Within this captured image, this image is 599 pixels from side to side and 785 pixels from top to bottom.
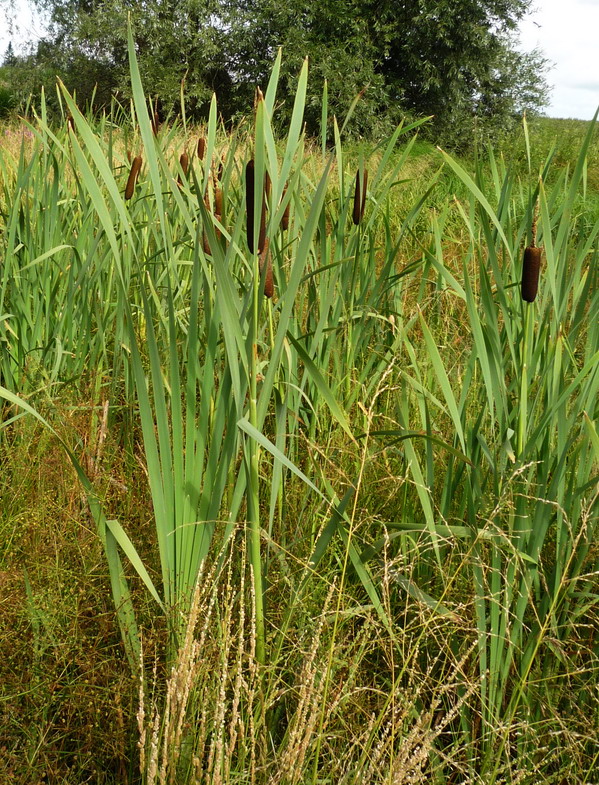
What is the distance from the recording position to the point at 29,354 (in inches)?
78.0

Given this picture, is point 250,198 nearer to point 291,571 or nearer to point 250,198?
point 250,198

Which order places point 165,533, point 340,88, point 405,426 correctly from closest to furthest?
1. point 165,533
2. point 405,426
3. point 340,88

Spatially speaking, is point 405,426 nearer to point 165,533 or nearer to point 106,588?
point 165,533

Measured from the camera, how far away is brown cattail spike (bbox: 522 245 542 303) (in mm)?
1092

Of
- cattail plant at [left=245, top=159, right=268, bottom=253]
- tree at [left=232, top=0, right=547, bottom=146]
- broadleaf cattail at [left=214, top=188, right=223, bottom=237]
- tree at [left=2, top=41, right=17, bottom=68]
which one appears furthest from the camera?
tree at [left=2, top=41, right=17, bottom=68]

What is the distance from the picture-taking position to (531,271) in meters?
1.11

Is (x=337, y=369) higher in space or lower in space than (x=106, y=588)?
higher

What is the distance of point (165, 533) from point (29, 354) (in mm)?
1126

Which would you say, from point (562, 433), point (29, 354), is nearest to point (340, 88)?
point (29, 354)

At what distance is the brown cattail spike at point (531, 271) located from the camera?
3.58ft

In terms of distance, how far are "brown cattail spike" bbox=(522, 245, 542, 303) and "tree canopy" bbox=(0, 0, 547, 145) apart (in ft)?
40.3

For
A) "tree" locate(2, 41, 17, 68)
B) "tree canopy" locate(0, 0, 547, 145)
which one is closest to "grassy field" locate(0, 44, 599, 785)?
"tree canopy" locate(0, 0, 547, 145)

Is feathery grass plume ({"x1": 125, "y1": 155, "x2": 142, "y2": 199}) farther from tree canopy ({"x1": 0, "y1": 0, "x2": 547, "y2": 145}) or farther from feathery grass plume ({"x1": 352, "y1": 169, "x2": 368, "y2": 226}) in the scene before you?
tree canopy ({"x1": 0, "y1": 0, "x2": 547, "y2": 145})

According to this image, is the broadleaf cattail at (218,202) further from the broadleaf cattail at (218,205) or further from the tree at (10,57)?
the tree at (10,57)
